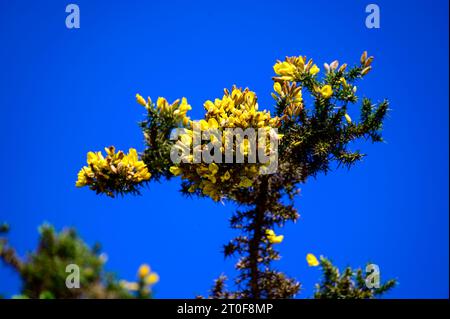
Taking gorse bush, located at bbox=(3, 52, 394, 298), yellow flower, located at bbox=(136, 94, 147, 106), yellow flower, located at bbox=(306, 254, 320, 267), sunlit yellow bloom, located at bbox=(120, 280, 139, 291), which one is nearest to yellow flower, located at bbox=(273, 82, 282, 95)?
gorse bush, located at bbox=(3, 52, 394, 298)

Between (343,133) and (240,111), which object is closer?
(240,111)

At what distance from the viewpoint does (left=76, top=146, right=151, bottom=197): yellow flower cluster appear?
3070mm

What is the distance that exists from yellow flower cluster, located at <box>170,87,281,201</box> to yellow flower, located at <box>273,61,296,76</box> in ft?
1.29

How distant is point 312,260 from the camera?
12.9 ft

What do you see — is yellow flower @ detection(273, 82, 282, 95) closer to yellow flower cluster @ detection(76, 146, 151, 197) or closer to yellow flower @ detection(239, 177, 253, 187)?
yellow flower @ detection(239, 177, 253, 187)

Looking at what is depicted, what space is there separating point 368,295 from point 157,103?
2165mm

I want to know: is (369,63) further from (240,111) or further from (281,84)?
(240,111)

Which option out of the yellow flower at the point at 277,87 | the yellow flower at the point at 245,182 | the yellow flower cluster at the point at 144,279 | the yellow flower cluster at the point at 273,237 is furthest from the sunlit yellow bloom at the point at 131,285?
the yellow flower at the point at 277,87

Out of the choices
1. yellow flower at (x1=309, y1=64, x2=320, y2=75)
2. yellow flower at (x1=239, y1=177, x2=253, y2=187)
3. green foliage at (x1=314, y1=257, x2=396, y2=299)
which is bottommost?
green foliage at (x1=314, y1=257, x2=396, y2=299)

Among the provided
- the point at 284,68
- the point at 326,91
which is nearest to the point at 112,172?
the point at 284,68
